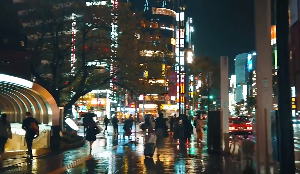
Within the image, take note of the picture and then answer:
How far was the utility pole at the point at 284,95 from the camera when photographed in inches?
279

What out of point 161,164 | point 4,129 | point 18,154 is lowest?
point 161,164

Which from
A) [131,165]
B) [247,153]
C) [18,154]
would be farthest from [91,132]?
[247,153]

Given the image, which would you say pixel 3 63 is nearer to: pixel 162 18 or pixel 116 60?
pixel 116 60

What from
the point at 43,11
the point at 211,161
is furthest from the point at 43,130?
the point at 211,161

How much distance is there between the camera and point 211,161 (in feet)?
53.8

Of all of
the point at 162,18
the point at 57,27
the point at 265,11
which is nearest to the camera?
the point at 265,11

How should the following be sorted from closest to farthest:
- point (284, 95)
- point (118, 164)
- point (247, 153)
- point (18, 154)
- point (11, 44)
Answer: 1. point (284, 95)
2. point (247, 153)
3. point (118, 164)
4. point (18, 154)
5. point (11, 44)

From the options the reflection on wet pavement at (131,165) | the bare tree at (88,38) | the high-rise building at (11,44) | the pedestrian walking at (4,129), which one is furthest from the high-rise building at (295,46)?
the pedestrian walking at (4,129)

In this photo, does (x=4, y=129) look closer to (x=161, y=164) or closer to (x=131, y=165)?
(x=131, y=165)

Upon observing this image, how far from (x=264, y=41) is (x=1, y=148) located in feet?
33.5

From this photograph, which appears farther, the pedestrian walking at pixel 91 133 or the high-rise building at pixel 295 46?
the high-rise building at pixel 295 46

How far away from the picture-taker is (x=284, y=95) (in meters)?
7.25

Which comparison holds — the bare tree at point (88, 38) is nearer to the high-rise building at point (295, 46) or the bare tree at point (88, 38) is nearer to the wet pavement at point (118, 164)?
the wet pavement at point (118, 164)

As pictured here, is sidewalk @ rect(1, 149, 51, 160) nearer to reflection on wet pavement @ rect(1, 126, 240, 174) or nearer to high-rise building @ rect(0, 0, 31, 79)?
reflection on wet pavement @ rect(1, 126, 240, 174)
